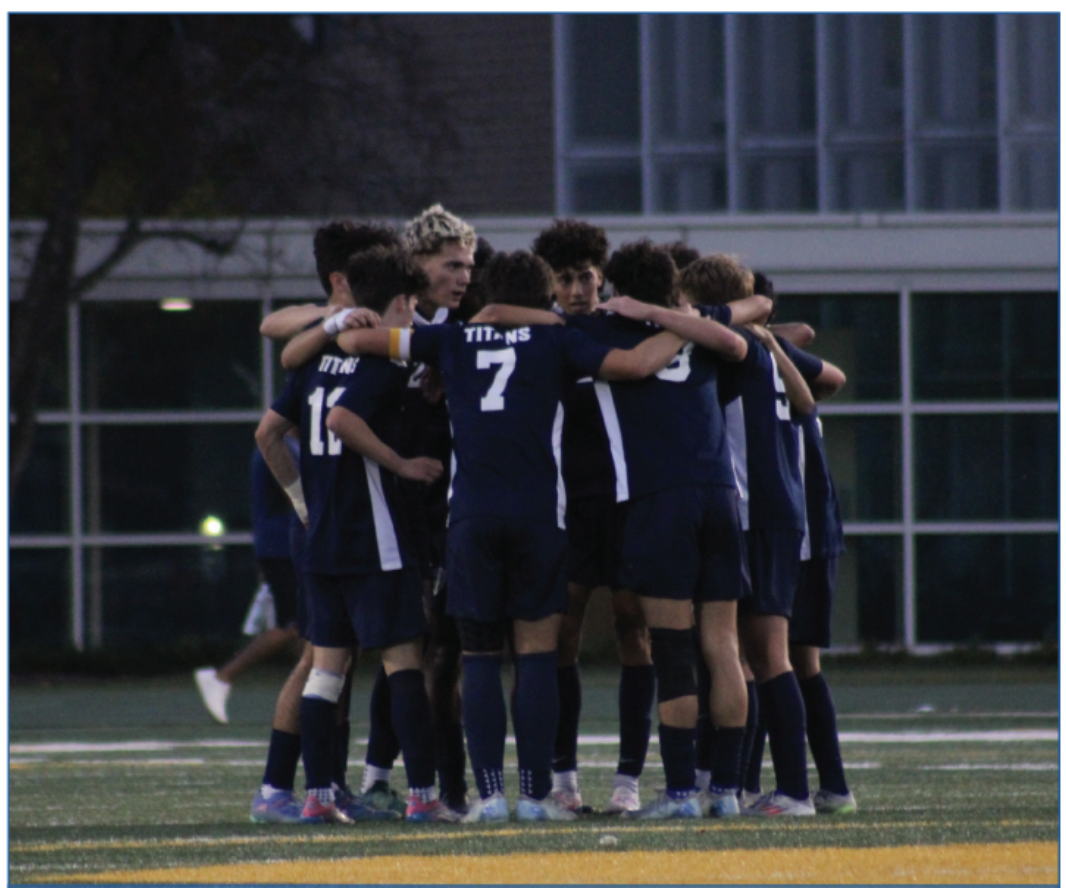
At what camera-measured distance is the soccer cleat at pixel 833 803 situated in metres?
6.43

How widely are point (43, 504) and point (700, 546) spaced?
44.3 ft

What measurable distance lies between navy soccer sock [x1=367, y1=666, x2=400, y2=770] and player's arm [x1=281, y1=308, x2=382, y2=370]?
3.66 ft

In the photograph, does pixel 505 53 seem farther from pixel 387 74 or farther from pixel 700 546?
pixel 700 546

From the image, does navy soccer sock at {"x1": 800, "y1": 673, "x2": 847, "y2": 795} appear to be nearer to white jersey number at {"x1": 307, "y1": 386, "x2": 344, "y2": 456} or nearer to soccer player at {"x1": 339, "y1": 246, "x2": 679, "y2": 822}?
soccer player at {"x1": 339, "y1": 246, "x2": 679, "y2": 822}

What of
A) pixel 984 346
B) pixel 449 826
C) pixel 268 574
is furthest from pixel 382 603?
pixel 984 346

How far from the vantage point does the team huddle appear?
19.5ft

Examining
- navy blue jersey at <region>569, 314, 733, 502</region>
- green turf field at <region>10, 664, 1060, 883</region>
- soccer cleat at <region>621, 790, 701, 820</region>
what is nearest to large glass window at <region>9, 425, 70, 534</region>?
green turf field at <region>10, 664, 1060, 883</region>

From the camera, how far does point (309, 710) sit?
20.2ft

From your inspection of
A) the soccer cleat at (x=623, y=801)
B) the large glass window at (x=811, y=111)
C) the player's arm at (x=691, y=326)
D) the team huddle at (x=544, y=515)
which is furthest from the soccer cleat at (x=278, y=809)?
the large glass window at (x=811, y=111)

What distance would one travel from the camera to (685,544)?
5957mm

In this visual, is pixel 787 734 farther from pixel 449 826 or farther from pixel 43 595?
pixel 43 595

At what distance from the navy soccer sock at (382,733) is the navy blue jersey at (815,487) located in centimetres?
149

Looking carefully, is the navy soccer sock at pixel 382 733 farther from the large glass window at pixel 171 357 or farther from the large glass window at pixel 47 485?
the large glass window at pixel 47 485

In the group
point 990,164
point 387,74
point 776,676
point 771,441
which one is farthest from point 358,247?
point 990,164
